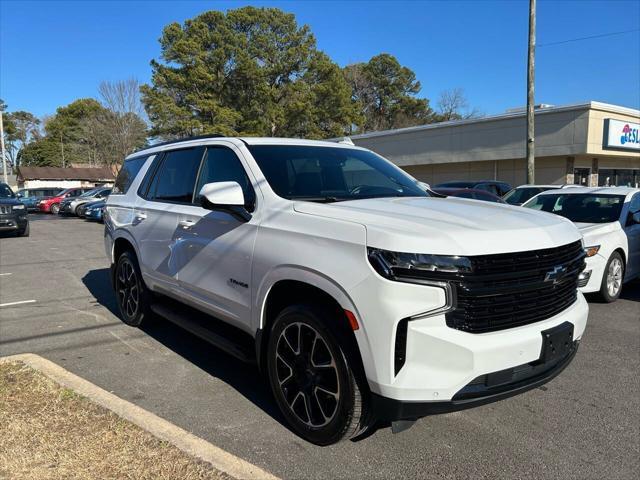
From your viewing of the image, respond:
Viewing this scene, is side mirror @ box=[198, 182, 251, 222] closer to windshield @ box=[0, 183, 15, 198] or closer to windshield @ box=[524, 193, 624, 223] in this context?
windshield @ box=[524, 193, 624, 223]

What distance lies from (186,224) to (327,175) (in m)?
1.28

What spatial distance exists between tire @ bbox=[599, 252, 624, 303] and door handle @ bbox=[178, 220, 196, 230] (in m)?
5.34

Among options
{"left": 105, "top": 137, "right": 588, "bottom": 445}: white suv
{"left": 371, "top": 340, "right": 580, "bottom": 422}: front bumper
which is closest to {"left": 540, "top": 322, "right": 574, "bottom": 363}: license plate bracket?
{"left": 105, "top": 137, "right": 588, "bottom": 445}: white suv

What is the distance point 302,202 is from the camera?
334 centimetres

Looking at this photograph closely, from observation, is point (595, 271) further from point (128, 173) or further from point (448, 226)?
point (128, 173)

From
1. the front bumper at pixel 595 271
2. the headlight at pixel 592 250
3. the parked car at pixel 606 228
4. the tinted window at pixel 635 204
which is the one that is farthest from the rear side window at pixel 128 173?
the tinted window at pixel 635 204

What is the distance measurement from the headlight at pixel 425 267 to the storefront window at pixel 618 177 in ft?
85.3

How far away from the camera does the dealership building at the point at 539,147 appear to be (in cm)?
2228

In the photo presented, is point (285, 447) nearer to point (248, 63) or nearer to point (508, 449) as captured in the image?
point (508, 449)

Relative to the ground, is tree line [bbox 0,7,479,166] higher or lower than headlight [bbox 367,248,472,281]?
higher

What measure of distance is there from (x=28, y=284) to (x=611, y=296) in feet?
29.0

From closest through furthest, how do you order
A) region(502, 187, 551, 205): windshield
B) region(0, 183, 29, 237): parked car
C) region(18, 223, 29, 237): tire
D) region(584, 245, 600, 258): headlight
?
1. region(584, 245, 600, 258): headlight
2. region(502, 187, 551, 205): windshield
3. region(0, 183, 29, 237): parked car
4. region(18, 223, 29, 237): tire

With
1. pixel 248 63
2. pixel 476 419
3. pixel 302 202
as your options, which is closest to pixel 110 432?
pixel 302 202

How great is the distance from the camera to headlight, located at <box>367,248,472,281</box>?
2568 mm
